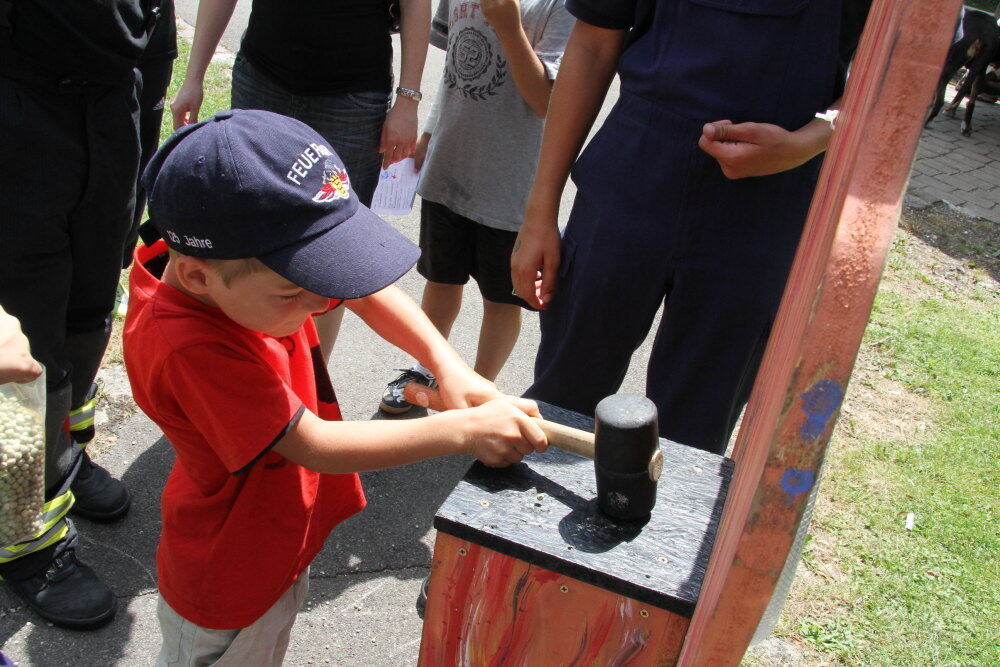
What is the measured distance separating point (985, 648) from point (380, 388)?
239 cm

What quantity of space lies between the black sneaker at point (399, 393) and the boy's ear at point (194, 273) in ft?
6.33

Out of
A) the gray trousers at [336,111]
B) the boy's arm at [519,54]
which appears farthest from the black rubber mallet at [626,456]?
the gray trousers at [336,111]

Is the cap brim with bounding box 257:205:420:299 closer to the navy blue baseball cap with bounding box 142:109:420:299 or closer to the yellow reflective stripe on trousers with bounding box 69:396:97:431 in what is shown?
the navy blue baseball cap with bounding box 142:109:420:299

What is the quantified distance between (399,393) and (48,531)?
56.5 inches

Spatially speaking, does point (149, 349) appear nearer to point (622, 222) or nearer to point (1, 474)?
point (1, 474)

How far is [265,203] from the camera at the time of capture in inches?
55.6

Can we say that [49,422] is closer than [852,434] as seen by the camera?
Yes

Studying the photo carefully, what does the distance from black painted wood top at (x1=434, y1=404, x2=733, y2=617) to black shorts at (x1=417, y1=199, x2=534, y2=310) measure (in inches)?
57.6

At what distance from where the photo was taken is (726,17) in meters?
1.79

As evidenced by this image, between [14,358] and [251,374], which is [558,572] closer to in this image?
[251,374]

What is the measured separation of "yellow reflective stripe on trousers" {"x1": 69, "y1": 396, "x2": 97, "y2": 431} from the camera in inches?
107

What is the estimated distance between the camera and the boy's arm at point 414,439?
1.55 metres

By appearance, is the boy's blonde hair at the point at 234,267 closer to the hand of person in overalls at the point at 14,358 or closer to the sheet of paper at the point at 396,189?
the hand of person in overalls at the point at 14,358

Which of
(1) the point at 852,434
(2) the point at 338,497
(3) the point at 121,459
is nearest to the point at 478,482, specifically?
(2) the point at 338,497
